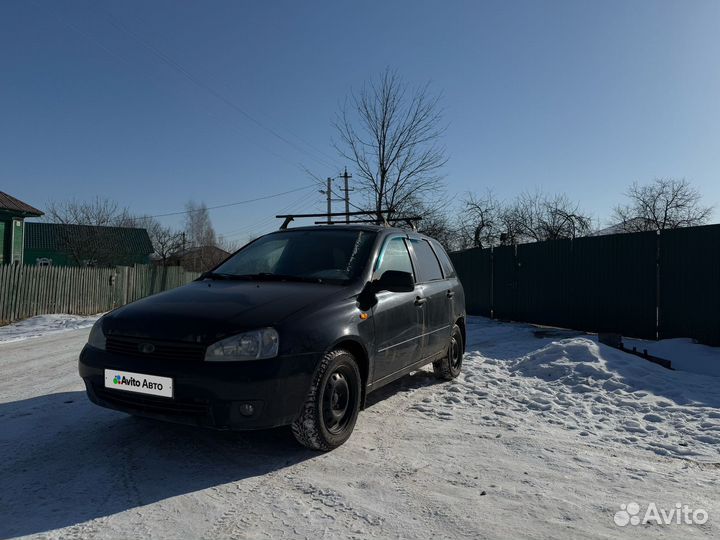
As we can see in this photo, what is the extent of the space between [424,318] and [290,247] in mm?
1476

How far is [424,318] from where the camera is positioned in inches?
193

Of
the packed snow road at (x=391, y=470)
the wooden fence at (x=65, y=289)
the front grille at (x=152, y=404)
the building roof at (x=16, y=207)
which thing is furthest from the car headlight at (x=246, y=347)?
the building roof at (x=16, y=207)

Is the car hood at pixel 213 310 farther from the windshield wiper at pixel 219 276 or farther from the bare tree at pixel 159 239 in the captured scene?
the bare tree at pixel 159 239

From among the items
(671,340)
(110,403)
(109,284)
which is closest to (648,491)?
(110,403)

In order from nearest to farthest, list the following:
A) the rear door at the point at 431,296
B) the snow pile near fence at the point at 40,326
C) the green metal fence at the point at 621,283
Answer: the rear door at the point at 431,296, the green metal fence at the point at 621,283, the snow pile near fence at the point at 40,326

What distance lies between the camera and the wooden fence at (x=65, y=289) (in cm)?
1405

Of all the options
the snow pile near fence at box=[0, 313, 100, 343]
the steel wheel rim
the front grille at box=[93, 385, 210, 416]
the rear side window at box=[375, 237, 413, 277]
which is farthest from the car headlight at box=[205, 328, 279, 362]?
the snow pile near fence at box=[0, 313, 100, 343]

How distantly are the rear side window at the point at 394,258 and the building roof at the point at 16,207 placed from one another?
79.4 feet

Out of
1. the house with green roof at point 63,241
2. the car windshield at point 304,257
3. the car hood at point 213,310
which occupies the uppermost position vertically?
the house with green roof at point 63,241

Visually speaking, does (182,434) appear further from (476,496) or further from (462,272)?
(462,272)

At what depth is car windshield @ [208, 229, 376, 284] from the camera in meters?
4.16

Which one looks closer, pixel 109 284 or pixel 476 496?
pixel 476 496

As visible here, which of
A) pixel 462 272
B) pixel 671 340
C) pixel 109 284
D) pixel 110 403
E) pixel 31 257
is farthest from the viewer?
pixel 31 257

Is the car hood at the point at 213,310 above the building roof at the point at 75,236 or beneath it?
beneath
